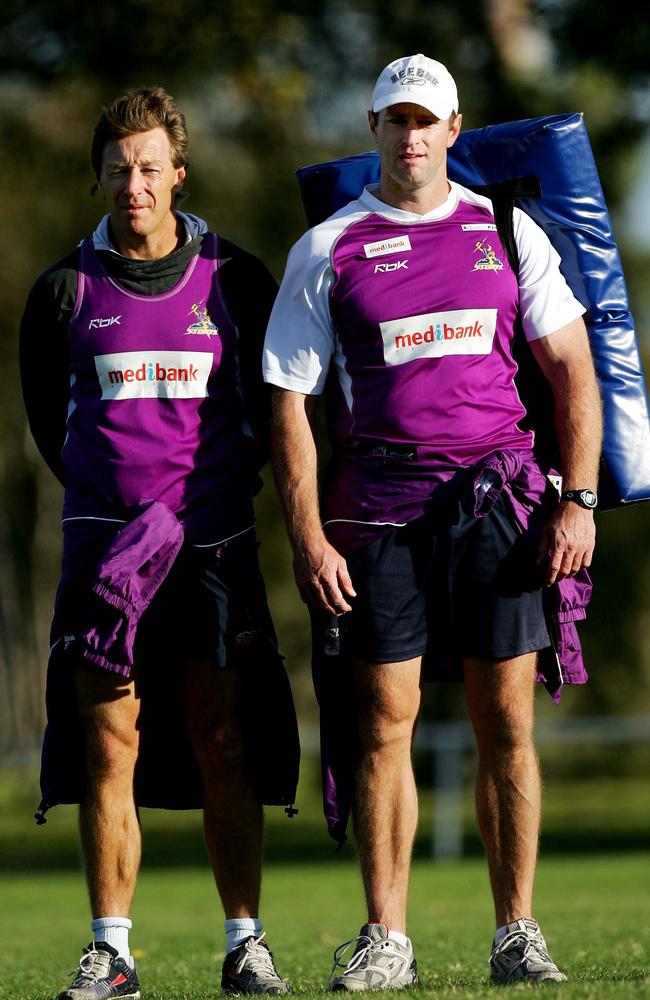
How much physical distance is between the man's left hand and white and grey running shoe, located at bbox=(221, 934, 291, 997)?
1.41 m

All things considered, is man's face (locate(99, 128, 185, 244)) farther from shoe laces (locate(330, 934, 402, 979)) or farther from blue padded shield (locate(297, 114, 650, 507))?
shoe laces (locate(330, 934, 402, 979))

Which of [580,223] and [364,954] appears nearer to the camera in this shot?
[364,954]

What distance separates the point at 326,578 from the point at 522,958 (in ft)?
4.03

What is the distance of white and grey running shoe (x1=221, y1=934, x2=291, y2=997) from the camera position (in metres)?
4.79

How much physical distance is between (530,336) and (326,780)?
1502 millimetres

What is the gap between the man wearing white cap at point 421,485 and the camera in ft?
15.8

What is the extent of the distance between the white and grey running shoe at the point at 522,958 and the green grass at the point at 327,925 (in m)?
0.09

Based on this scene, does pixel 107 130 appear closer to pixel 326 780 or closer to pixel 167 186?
pixel 167 186

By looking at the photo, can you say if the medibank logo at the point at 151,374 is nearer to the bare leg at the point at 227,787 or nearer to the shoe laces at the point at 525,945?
the bare leg at the point at 227,787

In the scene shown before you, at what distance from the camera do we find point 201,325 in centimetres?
508

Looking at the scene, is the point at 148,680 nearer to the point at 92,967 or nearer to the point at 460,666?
the point at 92,967

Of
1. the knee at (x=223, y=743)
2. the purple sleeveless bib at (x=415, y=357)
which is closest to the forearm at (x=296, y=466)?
the purple sleeveless bib at (x=415, y=357)

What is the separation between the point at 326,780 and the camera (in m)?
4.95

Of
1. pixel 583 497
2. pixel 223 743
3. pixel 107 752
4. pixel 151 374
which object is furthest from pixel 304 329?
pixel 107 752
